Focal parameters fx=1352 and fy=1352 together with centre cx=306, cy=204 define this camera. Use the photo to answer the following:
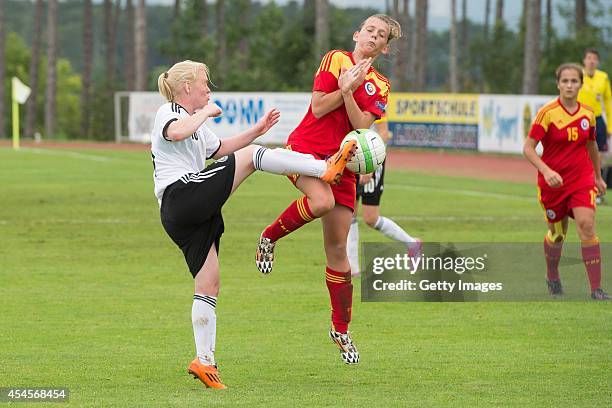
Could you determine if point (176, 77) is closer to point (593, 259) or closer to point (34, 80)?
point (593, 259)

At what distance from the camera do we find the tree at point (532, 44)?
42.7 metres

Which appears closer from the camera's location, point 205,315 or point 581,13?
point 205,315

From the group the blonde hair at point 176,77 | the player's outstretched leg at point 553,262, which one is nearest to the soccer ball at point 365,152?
the blonde hair at point 176,77

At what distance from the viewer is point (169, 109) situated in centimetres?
783

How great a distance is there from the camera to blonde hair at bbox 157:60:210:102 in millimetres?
7902

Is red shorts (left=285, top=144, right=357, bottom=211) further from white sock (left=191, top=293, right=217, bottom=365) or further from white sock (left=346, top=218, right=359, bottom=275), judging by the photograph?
white sock (left=346, top=218, right=359, bottom=275)

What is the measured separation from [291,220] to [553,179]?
317 centimetres

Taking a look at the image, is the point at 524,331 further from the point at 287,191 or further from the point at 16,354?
the point at 287,191

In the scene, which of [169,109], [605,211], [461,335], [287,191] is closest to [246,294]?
[461,335]

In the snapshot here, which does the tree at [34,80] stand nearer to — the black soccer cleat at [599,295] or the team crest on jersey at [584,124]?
the black soccer cleat at [599,295]

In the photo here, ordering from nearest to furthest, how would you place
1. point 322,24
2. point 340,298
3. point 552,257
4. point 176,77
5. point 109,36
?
point 176,77
point 340,298
point 552,257
point 322,24
point 109,36

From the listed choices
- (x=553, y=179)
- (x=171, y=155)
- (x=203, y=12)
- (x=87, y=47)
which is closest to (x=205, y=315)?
(x=171, y=155)

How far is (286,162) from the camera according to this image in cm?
812

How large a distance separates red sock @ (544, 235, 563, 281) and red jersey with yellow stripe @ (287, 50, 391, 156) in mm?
3744
